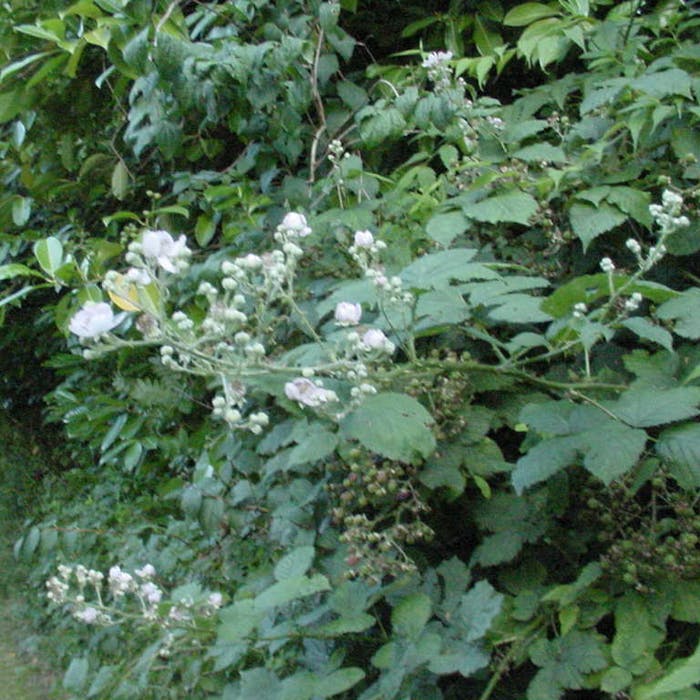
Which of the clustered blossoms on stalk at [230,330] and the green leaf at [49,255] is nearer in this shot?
the clustered blossoms on stalk at [230,330]

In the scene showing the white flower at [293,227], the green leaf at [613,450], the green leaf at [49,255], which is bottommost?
the green leaf at [49,255]

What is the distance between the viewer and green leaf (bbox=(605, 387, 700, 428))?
1.24 m

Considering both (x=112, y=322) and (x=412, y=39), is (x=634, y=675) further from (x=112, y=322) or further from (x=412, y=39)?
(x=412, y=39)

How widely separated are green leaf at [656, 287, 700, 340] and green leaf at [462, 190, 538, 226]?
383 mm

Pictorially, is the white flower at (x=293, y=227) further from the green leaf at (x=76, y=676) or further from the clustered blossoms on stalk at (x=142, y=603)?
the green leaf at (x=76, y=676)

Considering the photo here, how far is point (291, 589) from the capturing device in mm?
1501

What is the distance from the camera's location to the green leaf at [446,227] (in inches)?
67.2

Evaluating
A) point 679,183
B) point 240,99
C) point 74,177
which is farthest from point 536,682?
point 74,177

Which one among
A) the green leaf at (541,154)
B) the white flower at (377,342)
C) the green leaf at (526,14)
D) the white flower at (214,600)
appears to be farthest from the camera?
the green leaf at (526,14)

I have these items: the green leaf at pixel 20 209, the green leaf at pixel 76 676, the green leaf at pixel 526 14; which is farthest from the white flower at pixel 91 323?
the green leaf at pixel 20 209

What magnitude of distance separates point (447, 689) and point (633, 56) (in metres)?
1.46

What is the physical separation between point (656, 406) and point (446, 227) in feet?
2.06

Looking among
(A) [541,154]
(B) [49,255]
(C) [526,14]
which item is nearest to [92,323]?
(A) [541,154]

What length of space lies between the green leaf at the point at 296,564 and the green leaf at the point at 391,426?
38 cm
